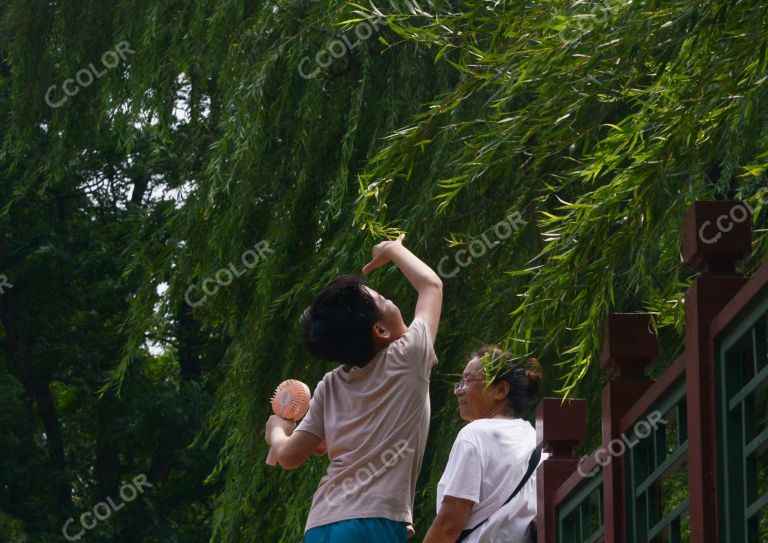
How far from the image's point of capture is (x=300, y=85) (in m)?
7.22

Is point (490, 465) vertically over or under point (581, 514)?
over

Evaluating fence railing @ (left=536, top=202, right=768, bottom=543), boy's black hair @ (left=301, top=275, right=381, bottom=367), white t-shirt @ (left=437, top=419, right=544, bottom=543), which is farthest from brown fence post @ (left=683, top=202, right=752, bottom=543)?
white t-shirt @ (left=437, top=419, right=544, bottom=543)

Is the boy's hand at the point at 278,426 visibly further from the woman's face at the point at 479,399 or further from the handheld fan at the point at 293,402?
the woman's face at the point at 479,399

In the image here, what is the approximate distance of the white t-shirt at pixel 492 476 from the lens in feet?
A: 13.2

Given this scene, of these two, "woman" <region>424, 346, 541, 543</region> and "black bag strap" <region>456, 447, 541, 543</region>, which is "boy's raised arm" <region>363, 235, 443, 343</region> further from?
"black bag strap" <region>456, 447, 541, 543</region>

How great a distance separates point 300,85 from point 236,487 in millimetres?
2146

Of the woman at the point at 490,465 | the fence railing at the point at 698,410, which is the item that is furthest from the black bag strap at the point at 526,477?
the fence railing at the point at 698,410

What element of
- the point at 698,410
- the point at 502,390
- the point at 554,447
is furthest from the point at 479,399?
the point at 698,410

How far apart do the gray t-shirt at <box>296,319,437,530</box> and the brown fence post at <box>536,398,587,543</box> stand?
905mm

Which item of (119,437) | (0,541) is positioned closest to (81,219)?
(119,437)

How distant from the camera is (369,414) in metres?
3.29

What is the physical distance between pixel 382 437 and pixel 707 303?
0.86 meters

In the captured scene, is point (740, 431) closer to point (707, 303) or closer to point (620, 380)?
point (707, 303)

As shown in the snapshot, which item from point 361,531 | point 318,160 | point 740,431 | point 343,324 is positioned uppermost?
point 318,160
